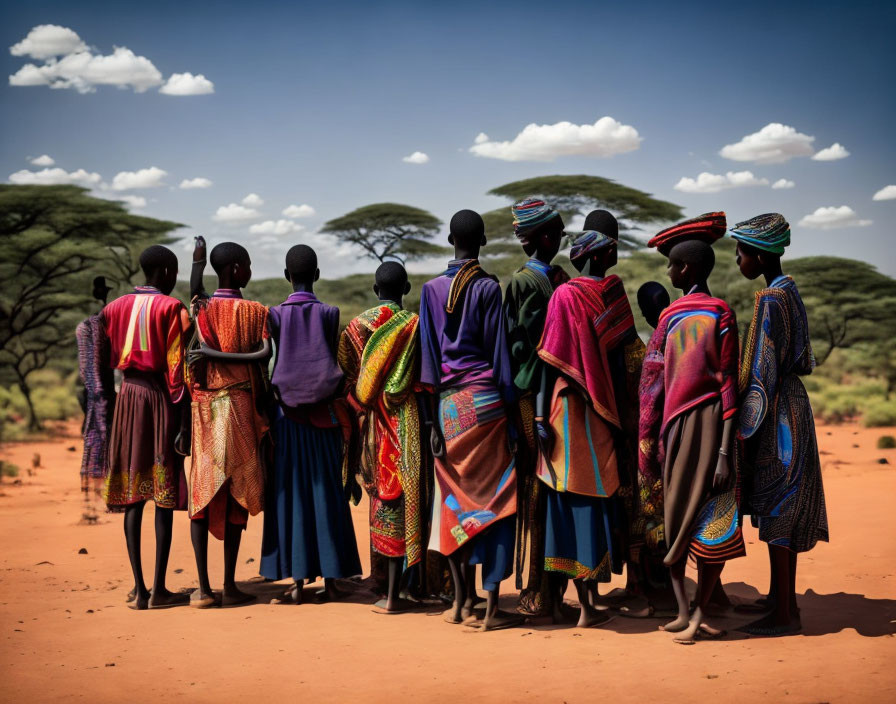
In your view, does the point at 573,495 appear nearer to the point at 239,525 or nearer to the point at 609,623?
the point at 609,623

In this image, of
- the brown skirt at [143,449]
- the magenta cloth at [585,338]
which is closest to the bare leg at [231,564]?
the brown skirt at [143,449]

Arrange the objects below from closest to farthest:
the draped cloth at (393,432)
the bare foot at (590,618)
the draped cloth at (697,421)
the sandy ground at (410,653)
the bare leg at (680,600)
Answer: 1. the sandy ground at (410,653)
2. the draped cloth at (697,421)
3. the bare leg at (680,600)
4. the bare foot at (590,618)
5. the draped cloth at (393,432)

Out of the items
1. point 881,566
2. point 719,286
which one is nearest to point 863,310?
point 719,286

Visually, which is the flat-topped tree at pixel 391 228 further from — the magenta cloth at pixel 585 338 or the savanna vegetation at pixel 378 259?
the magenta cloth at pixel 585 338

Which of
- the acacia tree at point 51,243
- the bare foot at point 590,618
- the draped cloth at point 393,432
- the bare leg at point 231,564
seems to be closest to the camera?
the bare foot at point 590,618

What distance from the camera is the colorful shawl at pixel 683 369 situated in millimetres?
4781

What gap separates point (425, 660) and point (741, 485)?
199 centimetres

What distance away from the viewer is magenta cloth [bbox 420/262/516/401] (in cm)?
521

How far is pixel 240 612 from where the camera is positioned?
5.67 metres

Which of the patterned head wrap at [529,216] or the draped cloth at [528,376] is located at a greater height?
the patterned head wrap at [529,216]

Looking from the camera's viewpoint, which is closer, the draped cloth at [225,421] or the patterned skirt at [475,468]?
the patterned skirt at [475,468]

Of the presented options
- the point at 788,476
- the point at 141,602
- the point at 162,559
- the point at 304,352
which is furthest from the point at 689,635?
the point at 141,602

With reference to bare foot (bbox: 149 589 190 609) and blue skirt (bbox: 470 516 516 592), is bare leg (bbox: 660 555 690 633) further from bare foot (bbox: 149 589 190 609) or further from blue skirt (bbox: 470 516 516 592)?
bare foot (bbox: 149 589 190 609)

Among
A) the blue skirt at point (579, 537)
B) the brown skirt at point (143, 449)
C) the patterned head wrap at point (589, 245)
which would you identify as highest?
the patterned head wrap at point (589, 245)
